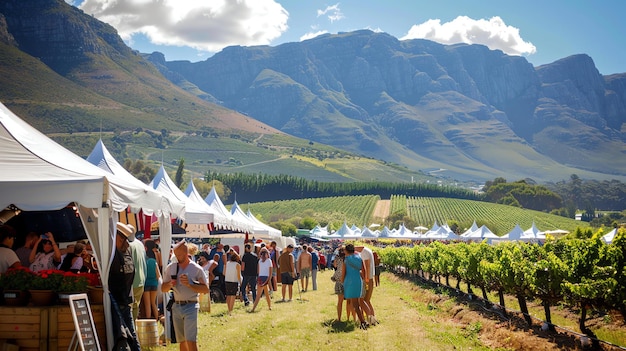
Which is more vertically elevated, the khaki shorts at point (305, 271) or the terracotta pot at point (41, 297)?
the terracotta pot at point (41, 297)

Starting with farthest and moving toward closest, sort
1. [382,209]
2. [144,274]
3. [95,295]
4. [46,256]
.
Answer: [382,209] → [144,274] → [46,256] → [95,295]

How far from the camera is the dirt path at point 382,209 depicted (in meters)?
133

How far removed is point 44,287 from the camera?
7.88m

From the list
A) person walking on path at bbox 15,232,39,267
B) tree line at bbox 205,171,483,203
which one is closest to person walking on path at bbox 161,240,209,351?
person walking on path at bbox 15,232,39,267

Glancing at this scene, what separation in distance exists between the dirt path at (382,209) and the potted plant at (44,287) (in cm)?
12197

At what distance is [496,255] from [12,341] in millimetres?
10552

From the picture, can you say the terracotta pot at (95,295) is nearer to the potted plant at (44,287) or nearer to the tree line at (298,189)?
the potted plant at (44,287)

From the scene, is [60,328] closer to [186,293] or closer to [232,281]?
[186,293]

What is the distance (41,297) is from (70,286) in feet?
1.12

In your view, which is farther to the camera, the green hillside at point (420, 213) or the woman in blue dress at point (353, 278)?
the green hillside at point (420, 213)

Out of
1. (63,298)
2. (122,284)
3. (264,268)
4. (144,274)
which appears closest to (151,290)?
(144,274)

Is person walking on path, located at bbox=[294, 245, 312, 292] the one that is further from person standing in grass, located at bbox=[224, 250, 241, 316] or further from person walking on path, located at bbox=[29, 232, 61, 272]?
person walking on path, located at bbox=[29, 232, 61, 272]

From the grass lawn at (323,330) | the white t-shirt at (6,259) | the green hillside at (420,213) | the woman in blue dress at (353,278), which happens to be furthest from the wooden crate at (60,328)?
the green hillside at (420,213)

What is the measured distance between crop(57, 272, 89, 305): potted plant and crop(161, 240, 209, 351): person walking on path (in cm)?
106
